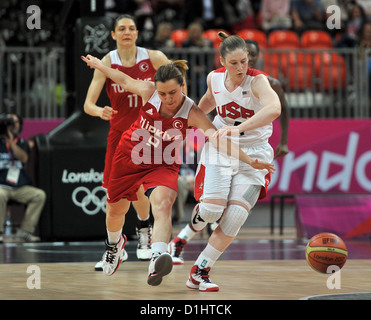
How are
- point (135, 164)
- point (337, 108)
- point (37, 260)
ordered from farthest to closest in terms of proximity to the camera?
point (337, 108) → point (37, 260) → point (135, 164)

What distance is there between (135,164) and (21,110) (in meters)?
7.37

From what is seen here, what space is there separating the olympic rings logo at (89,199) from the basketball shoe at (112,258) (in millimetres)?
3606

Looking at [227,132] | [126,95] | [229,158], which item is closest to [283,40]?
[126,95]

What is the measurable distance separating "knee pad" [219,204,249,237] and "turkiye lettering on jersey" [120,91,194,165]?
0.80 meters

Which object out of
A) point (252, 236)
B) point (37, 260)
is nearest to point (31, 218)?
point (37, 260)

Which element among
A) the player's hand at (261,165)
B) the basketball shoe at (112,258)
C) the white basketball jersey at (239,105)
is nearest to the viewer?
the player's hand at (261,165)

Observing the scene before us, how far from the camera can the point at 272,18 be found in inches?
685

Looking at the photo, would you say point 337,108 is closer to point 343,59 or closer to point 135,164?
point 343,59

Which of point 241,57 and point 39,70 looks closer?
point 241,57

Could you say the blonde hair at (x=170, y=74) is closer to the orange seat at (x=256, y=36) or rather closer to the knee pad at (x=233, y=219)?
the knee pad at (x=233, y=219)

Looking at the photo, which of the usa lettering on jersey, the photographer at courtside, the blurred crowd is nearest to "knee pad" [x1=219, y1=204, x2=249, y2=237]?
the usa lettering on jersey

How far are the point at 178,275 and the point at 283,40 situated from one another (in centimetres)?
981

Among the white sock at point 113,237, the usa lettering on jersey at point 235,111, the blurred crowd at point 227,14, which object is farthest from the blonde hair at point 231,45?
the blurred crowd at point 227,14

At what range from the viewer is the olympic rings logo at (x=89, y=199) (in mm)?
11047
